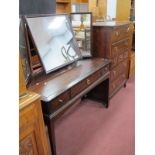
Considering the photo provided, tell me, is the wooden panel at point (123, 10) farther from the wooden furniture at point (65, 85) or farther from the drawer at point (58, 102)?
the drawer at point (58, 102)

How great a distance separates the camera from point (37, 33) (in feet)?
5.28

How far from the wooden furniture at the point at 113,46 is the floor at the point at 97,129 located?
325 mm

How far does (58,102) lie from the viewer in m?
1.46

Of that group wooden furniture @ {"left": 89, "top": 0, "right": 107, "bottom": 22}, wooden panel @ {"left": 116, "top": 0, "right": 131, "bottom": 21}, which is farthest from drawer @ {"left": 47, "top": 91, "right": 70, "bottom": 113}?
wooden furniture @ {"left": 89, "top": 0, "right": 107, "bottom": 22}

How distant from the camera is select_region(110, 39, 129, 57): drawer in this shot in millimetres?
2423

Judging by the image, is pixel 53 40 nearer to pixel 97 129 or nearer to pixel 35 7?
pixel 35 7

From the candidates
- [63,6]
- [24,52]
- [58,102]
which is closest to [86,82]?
[58,102]

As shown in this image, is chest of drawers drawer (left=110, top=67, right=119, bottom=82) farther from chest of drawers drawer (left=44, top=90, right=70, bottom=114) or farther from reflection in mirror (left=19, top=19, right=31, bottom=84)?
reflection in mirror (left=19, top=19, right=31, bottom=84)

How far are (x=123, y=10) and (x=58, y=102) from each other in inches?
117

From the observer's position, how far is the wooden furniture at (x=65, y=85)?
141 centimetres

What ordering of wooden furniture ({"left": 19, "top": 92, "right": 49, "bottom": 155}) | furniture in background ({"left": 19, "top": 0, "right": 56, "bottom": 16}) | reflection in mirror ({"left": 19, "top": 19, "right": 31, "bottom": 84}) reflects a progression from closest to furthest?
wooden furniture ({"left": 19, "top": 92, "right": 49, "bottom": 155})
reflection in mirror ({"left": 19, "top": 19, "right": 31, "bottom": 84})
furniture in background ({"left": 19, "top": 0, "right": 56, "bottom": 16})

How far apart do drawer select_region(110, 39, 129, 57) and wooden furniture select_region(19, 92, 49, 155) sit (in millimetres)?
1539
